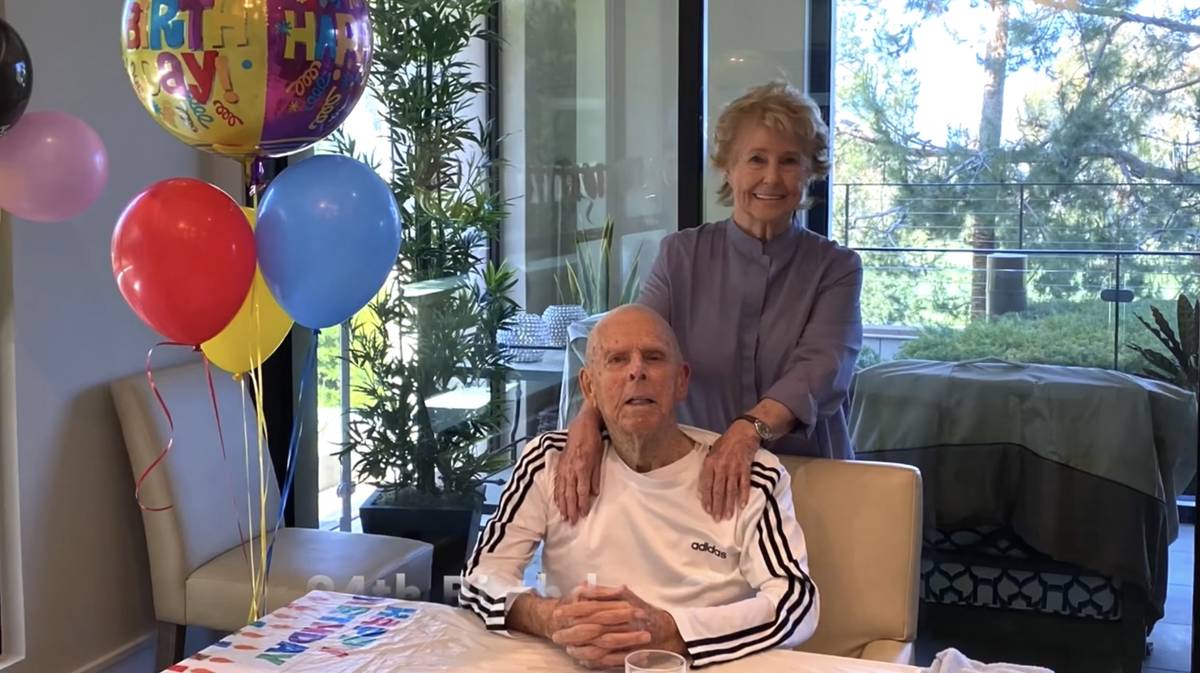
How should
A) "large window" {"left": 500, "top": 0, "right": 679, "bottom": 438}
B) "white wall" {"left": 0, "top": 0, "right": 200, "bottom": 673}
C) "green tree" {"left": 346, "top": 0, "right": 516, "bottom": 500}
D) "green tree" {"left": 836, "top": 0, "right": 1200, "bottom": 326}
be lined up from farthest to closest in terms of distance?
"green tree" {"left": 346, "top": 0, "right": 516, "bottom": 500} → "large window" {"left": 500, "top": 0, "right": 679, "bottom": 438} → "green tree" {"left": 836, "top": 0, "right": 1200, "bottom": 326} → "white wall" {"left": 0, "top": 0, "right": 200, "bottom": 673}

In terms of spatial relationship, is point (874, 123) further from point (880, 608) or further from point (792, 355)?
point (880, 608)

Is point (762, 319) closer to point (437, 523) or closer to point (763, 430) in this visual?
point (763, 430)

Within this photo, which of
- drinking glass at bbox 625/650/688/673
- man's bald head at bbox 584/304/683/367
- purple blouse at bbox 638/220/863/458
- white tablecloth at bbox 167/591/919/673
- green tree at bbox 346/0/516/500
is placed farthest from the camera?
green tree at bbox 346/0/516/500

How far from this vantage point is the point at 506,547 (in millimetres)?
2189

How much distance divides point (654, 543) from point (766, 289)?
0.69 m

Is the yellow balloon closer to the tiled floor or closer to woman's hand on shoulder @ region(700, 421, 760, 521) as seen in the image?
woman's hand on shoulder @ region(700, 421, 760, 521)

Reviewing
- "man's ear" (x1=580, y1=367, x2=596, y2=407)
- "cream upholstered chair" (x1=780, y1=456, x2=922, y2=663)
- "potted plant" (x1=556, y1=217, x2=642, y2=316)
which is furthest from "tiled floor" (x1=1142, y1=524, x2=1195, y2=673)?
"man's ear" (x1=580, y1=367, x2=596, y2=407)

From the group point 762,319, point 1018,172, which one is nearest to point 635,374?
point 762,319

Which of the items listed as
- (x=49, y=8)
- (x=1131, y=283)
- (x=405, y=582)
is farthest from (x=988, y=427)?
(x=49, y=8)

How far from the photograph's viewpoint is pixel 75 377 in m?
3.21

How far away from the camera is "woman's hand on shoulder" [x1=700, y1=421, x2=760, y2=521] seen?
7.01 feet

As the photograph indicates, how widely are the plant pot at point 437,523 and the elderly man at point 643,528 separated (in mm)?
1890

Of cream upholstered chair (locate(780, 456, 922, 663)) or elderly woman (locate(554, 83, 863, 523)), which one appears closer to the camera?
cream upholstered chair (locate(780, 456, 922, 663))

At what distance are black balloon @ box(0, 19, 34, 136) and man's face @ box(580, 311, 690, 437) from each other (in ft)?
3.89
